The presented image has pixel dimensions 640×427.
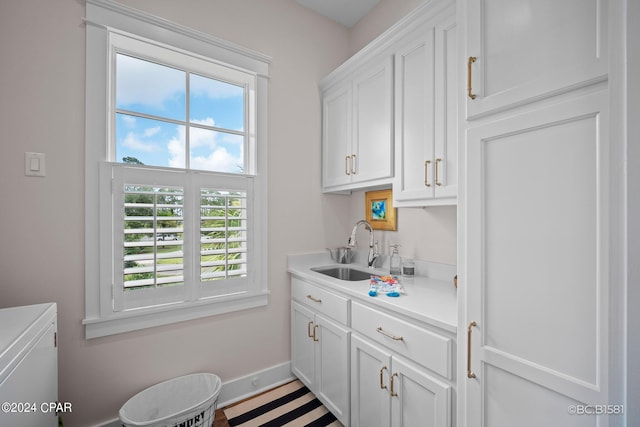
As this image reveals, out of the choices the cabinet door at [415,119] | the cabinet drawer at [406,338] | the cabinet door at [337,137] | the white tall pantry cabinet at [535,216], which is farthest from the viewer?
the cabinet door at [337,137]

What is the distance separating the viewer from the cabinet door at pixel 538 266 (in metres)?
0.70

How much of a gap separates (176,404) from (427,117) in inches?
87.0

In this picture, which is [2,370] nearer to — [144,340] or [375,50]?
[144,340]

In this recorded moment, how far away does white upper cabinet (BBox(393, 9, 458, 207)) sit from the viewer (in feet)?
4.51

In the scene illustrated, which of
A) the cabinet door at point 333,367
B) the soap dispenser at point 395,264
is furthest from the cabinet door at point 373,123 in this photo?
the cabinet door at point 333,367

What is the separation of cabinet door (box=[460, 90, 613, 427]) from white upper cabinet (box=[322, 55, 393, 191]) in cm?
86

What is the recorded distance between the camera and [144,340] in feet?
5.38

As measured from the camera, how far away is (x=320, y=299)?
180cm

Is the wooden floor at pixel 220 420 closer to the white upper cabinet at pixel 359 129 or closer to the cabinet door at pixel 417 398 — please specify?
the cabinet door at pixel 417 398

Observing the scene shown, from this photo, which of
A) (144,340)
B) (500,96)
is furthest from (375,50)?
(144,340)

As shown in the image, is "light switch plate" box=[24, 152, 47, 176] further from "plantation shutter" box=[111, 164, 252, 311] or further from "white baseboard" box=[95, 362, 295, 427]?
"white baseboard" box=[95, 362, 295, 427]

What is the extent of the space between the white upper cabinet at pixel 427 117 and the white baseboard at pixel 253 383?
5.13 ft

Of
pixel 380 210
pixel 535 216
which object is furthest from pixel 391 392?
pixel 380 210

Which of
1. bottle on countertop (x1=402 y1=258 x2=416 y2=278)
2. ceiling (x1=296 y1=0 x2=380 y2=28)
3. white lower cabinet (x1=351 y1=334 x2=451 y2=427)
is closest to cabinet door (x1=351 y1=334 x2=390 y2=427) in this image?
white lower cabinet (x1=351 y1=334 x2=451 y2=427)
